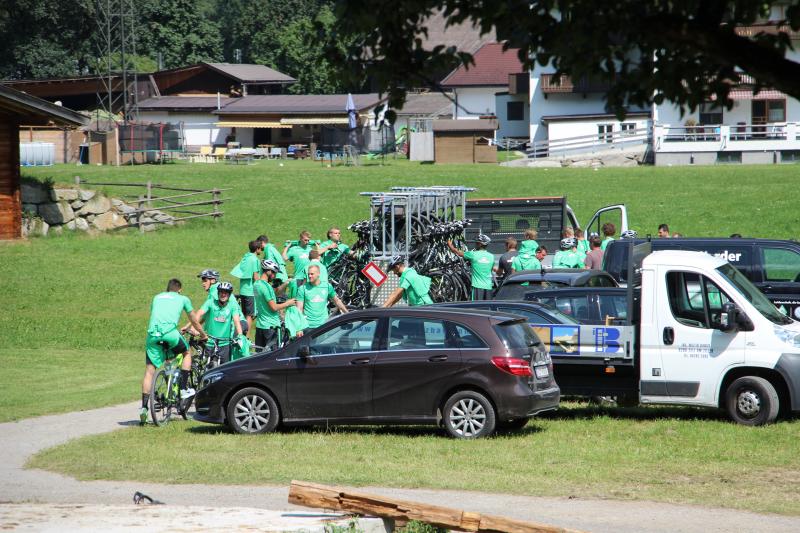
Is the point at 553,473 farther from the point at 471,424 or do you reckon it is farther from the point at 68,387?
the point at 68,387

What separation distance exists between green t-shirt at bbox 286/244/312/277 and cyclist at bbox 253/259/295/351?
2.70m

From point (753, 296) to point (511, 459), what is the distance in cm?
393

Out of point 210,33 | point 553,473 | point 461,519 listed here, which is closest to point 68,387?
point 553,473

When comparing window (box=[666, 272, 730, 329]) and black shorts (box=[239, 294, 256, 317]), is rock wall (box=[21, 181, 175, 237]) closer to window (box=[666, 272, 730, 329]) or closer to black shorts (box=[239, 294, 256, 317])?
black shorts (box=[239, 294, 256, 317])

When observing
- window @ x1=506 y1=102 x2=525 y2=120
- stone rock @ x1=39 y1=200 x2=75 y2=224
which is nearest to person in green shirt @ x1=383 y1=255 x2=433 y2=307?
stone rock @ x1=39 y1=200 x2=75 y2=224

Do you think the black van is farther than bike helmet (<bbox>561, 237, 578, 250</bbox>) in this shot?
No

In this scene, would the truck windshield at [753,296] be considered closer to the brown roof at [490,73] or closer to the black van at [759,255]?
the black van at [759,255]

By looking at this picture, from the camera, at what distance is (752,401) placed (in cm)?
1305

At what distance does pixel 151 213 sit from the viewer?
37531 millimetres

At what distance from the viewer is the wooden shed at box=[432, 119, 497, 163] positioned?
54.8m

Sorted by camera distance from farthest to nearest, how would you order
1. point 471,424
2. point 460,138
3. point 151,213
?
point 460,138, point 151,213, point 471,424

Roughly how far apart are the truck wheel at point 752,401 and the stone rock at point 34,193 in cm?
2739

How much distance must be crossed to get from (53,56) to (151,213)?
181 ft

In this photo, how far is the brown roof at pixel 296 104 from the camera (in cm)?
6812
